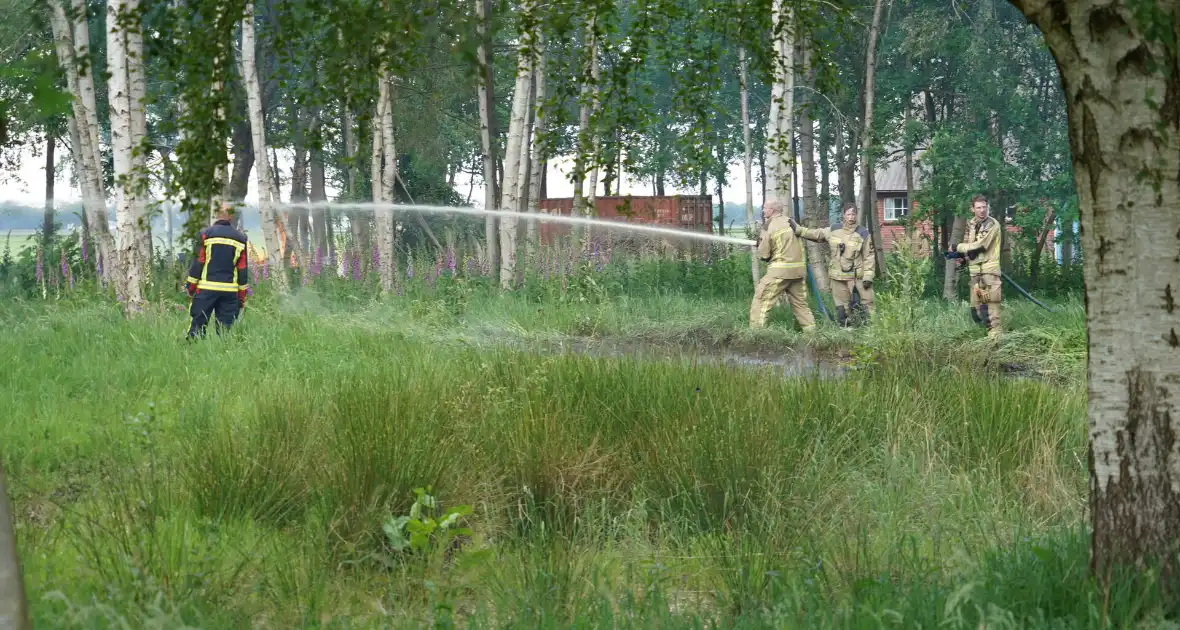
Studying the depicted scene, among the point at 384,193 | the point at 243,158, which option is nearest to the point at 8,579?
the point at 384,193

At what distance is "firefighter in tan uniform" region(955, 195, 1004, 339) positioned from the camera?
42.4 feet

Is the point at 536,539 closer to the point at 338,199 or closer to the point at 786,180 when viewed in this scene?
the point at 786,180

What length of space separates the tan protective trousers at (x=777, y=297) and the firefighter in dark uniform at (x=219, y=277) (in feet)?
19.9

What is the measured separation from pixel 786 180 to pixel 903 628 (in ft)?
33.9

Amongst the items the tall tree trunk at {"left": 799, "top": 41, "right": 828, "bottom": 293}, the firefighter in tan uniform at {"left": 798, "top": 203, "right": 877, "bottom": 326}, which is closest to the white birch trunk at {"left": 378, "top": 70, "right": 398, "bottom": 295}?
the firefighter in tan uniform at {"left": 798, "top": 203, "right": 877, "bottom": 326}

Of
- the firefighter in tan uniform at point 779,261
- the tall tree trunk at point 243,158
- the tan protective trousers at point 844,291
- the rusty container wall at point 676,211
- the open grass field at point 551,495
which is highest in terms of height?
the tall tree trunk at point 243,158

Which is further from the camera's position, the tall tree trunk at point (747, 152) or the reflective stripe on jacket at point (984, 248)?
the tall tree trunk at point (747, 152)

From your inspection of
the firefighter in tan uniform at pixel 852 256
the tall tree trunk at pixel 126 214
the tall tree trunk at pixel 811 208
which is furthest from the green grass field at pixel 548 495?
the tall tree trunk at pixel 811 208

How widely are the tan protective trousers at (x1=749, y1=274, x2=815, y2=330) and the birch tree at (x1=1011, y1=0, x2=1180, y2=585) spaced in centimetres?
1028

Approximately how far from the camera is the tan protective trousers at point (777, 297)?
1390 centimetres

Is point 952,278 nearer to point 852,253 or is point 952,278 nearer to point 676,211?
point 852,253

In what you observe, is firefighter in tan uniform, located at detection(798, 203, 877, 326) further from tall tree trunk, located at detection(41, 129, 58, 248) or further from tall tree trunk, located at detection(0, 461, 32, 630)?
tall tree trunk, located at detection(41, 129, 58, 248)

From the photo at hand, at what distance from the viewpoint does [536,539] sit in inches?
193

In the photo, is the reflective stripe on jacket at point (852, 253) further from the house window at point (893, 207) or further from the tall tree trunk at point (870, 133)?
the house window at point (893, 207)
